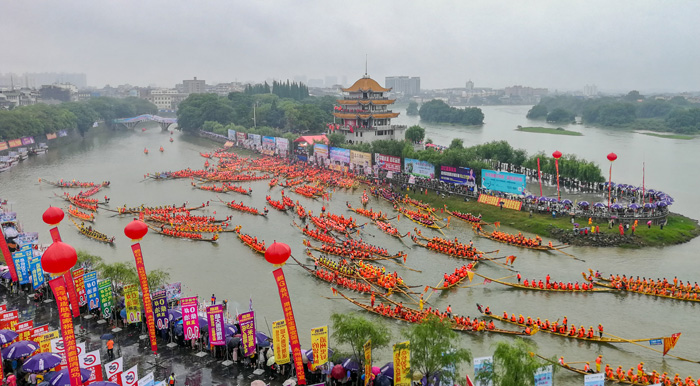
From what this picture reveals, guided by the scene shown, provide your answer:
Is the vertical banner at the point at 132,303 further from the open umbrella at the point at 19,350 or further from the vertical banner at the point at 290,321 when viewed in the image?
the vertical banner at the point at 290,321

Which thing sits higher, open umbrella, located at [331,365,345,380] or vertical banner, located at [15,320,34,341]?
vertical banner, located at [15,320,34,341]

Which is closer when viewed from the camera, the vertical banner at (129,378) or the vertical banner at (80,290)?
the vertical banner at (129,378)

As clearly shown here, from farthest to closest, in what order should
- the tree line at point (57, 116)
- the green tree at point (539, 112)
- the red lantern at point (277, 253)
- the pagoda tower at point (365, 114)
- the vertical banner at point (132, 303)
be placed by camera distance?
the green tree at point (539, 112) < the tree line at point (57, 116) < the pagoda tower at point (365, 114) < the vertical banner at point (132, 303) < the red lantern at point (277, 253)

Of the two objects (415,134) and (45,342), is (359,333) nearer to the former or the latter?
(45,342)

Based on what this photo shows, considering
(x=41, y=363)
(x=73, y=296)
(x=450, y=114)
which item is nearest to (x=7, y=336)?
(x=41, y=363)

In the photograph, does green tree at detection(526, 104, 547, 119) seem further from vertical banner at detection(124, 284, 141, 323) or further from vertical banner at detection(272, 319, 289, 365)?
vertical banner at detection(272, 319, 289, 365)

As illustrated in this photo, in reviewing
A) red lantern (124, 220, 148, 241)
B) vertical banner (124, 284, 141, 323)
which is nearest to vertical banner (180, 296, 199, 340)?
vertical banner (124, 284, 141, 323)

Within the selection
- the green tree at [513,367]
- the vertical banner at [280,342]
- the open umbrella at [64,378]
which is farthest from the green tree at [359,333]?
the open umbrella at [64,378]
